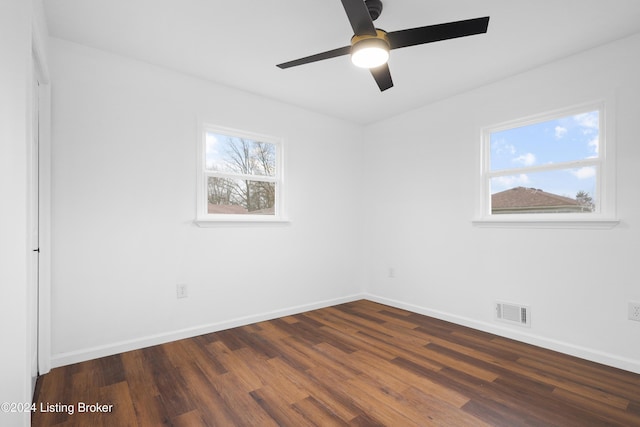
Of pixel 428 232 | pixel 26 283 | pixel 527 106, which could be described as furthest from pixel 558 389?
pixel 26 283

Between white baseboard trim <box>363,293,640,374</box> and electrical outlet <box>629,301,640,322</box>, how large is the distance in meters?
0.32

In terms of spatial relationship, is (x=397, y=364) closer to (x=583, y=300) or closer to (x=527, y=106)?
(x=583, y=300)

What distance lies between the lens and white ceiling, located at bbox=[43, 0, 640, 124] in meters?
2.16

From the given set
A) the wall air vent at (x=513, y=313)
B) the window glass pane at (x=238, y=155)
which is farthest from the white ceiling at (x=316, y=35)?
the wall air vent at (x=513, y=313)

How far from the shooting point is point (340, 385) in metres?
2.23

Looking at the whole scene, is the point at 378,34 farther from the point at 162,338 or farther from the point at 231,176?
the point at 162,338

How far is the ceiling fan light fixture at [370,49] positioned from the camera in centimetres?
188

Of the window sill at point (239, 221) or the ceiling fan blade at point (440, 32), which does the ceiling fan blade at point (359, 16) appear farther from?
the window sill at point (239, 221)

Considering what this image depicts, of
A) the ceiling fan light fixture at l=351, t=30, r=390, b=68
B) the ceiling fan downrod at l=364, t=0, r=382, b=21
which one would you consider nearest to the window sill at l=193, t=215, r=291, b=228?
the ceiling fan light fixture at l=351, t=30, r=390, b=68

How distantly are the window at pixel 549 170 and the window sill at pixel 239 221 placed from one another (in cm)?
229

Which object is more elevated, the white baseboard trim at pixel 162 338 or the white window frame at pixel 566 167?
the white window frame at pixel 566 167

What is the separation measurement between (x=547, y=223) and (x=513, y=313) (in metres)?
0.93

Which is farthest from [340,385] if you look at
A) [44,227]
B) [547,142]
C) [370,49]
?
[547,142]

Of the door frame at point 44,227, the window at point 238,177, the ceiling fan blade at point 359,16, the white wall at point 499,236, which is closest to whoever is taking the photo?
the ceiling fan blade at point 359,16
